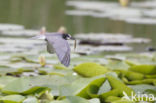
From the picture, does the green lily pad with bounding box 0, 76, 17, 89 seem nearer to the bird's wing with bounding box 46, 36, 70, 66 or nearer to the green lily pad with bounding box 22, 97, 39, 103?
the green lily pad with bounding box 22, 97, 39, 103

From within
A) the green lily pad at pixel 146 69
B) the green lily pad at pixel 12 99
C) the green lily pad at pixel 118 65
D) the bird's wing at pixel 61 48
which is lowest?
the green lily pad at pixel 118 65

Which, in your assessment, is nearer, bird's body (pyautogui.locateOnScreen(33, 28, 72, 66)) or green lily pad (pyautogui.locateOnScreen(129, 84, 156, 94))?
bird's body (pyautogui.locateOnScreen(33, 28, 72, 66))

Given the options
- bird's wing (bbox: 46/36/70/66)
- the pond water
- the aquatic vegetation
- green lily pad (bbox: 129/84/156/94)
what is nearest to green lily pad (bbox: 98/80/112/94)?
the aquatic vegetation

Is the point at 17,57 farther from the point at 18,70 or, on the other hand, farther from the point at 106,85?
the point at 106,85

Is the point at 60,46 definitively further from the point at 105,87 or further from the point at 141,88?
the point at 141,88

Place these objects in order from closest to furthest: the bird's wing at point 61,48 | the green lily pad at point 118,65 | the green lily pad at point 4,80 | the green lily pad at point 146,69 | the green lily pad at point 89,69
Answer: the bird's wing at point 61,48 < the green lily pad at point 4,80 < the green lily pad at point 89,69 < the green lily pad at point 146,69 < the green lily pad at point 118,65

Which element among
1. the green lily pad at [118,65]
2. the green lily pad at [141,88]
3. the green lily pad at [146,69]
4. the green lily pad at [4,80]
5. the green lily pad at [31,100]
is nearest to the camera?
the green lily pad at [31,100]

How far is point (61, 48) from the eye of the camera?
→ 89.6 inches

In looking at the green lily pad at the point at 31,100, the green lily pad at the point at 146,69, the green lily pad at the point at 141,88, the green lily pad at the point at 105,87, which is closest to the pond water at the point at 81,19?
the green lily pad at the point at 146,69

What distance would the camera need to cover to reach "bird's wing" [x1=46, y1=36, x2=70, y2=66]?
218cm

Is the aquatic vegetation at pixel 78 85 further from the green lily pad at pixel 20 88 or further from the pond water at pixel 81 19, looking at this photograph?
the pond water at pixel 81 19

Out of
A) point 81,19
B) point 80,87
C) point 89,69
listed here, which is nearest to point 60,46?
point 80,87

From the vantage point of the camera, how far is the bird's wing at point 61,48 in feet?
7.16

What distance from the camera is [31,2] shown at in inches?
416
